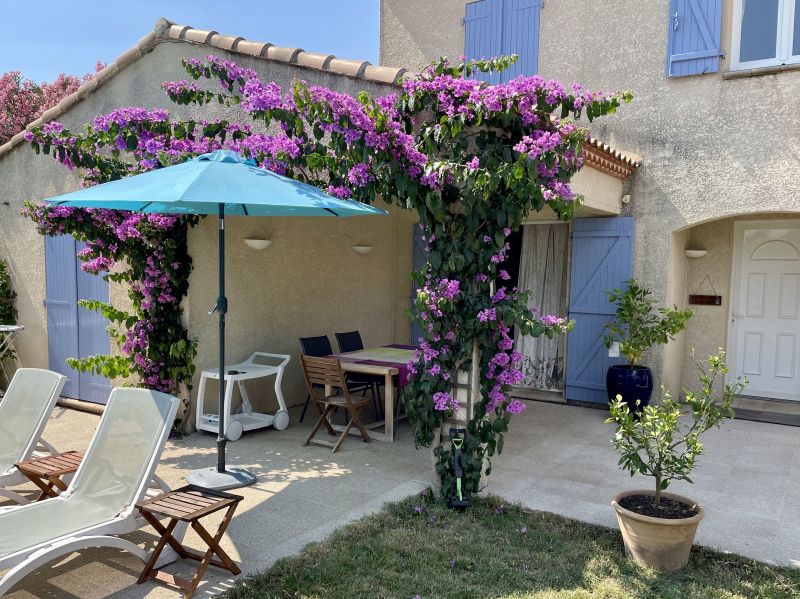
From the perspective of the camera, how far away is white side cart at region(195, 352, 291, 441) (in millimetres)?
6039

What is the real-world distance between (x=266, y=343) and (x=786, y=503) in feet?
16.6

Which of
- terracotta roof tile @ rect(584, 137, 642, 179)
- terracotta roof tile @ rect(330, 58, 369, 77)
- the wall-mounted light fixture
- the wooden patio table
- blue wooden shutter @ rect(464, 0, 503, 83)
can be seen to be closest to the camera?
terracotta roof tile @ rect(330, 58, 369, 77)

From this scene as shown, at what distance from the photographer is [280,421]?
6.37 m

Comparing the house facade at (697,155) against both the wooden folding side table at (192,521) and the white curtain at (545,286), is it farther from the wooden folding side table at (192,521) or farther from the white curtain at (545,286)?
the wooden folding side table at (192,521)

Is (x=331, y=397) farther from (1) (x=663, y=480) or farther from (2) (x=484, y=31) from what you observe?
(2) (x=484, y=31)

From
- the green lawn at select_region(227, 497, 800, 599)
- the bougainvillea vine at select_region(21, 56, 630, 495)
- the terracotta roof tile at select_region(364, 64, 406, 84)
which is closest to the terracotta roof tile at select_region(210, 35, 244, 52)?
the terracotta roof tile at select_region(364, 64, 406, 84)

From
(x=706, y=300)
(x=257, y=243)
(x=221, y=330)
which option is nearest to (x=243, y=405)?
(x=257, y=243)

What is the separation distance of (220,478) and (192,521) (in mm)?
1774

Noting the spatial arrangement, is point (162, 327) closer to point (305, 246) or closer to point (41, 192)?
point (305, 246)

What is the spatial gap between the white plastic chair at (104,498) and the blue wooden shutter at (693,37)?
648 centimetres

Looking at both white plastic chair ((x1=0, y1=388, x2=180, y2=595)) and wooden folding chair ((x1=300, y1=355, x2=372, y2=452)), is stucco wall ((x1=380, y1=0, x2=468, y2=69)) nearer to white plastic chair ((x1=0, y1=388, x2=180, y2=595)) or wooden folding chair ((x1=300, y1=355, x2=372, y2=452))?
wooden folding chair ((x1=300, y1=355, x2=372, y2=452))

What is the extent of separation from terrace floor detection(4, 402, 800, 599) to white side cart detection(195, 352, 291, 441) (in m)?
0.12

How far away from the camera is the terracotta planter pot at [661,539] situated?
3.45 m

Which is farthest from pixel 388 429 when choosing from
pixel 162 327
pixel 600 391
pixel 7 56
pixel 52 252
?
pixel 7 56
